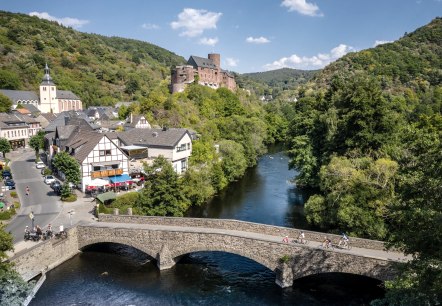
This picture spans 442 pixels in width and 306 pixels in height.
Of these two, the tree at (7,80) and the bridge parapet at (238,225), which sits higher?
the tree at (7,80)

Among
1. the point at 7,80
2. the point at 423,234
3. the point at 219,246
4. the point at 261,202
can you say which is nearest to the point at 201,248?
the point at 219,246

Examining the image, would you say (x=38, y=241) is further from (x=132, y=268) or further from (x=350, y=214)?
(x=350, y=214)

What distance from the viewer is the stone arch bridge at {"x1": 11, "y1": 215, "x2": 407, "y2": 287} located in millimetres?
26069

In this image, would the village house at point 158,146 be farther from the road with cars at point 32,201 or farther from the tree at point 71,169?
the road with cars at point 32,201

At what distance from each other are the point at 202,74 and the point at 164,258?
81.8 metres

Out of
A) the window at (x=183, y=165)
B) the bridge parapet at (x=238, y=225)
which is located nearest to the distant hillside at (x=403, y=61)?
the window at (x=183, y=165)

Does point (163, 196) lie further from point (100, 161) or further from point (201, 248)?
point (100, 161)

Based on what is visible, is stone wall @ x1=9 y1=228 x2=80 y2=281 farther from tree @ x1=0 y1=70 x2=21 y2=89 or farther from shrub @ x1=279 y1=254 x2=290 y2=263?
tree @ x1=0 y1=70 x2=21 y2=89

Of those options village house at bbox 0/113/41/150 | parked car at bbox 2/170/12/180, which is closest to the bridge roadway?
parked car at bbox 2/170/12/180

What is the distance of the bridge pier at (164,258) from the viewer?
3119 centimetres

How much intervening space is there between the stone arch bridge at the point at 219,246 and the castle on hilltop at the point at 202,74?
2525 inches

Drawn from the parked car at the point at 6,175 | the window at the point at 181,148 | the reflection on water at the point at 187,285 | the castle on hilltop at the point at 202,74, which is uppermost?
the castle on hilltop at the point at 202,74

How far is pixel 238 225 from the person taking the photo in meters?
31.5

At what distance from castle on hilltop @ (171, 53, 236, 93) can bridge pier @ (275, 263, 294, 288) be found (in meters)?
71.4
